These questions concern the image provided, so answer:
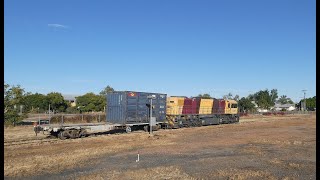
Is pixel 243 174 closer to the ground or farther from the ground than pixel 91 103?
closer to the ground

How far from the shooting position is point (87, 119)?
42062 mm

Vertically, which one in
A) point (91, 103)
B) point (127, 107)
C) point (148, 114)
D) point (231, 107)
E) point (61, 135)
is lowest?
point (61, 135)

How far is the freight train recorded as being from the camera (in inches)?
1130

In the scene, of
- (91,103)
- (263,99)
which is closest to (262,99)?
(263,99)

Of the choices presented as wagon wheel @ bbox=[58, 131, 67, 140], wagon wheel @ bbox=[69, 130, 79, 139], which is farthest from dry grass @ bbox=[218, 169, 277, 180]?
wagon wheel @ bbox=[69, 130, 79, 139]

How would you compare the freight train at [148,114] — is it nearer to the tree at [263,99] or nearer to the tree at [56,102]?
the tree at [56,102]

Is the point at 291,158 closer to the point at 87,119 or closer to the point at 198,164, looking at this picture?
the point at 198,164

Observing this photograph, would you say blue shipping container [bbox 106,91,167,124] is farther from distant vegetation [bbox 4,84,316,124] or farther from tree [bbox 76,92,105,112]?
tree [bbox 76,92,105,112]

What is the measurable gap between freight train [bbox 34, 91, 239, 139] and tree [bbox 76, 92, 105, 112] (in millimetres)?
31670

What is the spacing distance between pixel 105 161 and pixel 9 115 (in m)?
25.9

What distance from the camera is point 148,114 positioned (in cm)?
3628

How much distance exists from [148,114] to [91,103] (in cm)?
4183

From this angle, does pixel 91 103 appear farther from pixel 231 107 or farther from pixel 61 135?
pixel 61 135
